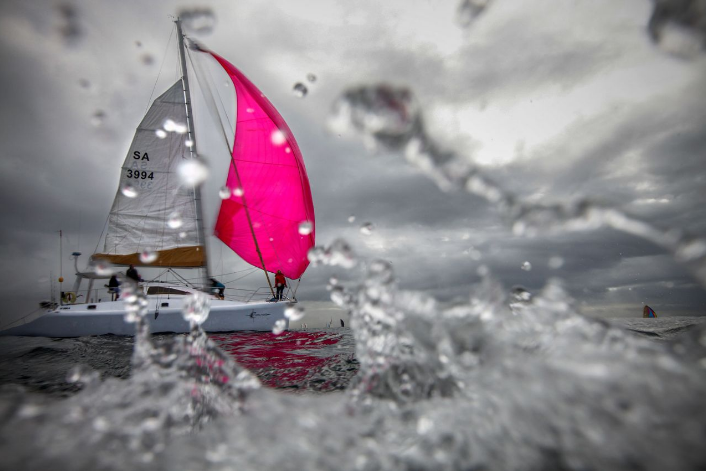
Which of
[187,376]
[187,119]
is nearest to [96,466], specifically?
[187,376]

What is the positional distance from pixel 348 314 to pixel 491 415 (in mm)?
1594

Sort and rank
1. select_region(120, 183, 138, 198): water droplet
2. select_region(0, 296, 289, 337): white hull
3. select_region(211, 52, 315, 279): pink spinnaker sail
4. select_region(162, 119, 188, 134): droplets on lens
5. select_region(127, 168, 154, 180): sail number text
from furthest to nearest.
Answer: select_region(162, 119, 188, 134): droplets on lens < select_region(211, 52, 315, 279): pink spinnaker sail < select_region(127, 168, 154, 180): sail number text < select_region(120, 183, 138, 198): water droplet < select_region(0, 296, 289, 337): white hull

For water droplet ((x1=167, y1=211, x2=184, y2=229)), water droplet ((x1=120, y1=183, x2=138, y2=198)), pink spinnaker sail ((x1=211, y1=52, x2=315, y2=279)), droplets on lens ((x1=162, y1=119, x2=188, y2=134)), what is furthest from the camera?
droplets on lens ((x1=162, y1=119, x2=188, y2=134))

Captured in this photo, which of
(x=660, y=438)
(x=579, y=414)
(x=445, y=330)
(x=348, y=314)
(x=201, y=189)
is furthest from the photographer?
(x=201, y=189)

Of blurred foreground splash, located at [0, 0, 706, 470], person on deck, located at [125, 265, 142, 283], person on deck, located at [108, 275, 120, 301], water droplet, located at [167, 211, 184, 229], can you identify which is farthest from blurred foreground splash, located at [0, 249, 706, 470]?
person on deck, located at [108, 275, 120, 301]

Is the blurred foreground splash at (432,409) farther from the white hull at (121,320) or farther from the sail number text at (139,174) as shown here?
the sail number text at (139,174)

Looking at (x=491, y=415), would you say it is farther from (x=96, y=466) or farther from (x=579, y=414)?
(x=96, y=466)

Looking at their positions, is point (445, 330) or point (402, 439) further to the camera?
point (445, 330)

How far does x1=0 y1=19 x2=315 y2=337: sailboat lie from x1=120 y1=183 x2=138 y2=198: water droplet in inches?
A: 1.2

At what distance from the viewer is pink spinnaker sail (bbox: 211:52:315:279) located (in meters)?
11.9

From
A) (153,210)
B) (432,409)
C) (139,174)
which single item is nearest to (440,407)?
(432,409)

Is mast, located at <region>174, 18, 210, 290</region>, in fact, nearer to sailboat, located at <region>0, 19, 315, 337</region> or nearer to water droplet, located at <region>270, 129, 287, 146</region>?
sailboat, located at <region>0, 19, 315, 337</region>

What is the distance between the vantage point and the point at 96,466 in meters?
1.21

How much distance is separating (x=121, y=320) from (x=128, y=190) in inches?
170
